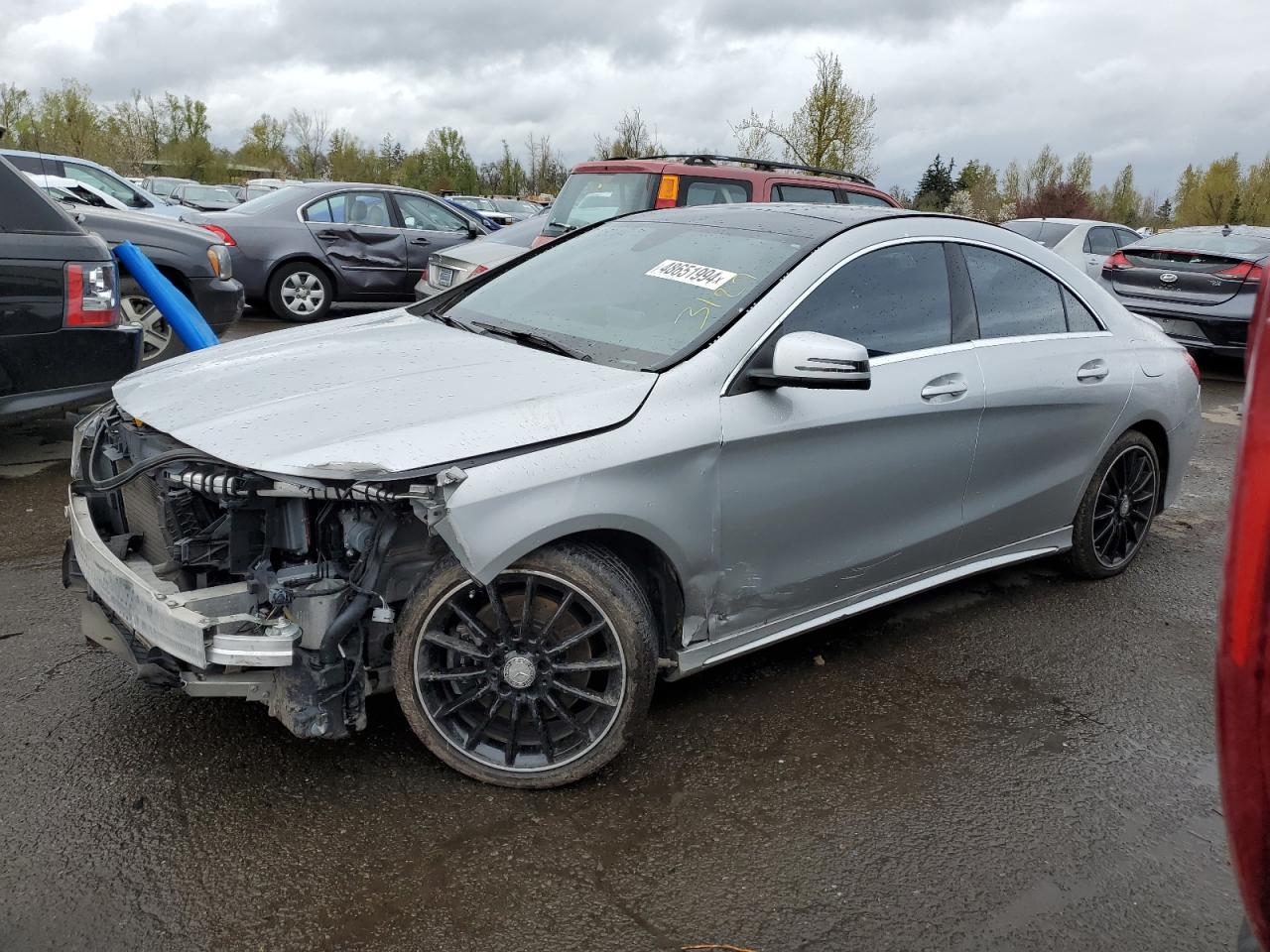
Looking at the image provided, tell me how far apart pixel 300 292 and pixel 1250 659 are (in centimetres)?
1110

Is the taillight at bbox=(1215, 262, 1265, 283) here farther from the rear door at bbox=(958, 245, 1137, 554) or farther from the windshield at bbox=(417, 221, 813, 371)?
the windshield at bbox=(417, 221, 813, 371)

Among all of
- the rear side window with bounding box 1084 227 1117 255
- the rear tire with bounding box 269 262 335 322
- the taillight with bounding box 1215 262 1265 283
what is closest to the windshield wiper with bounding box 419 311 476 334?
the rear tire with bounding box 269 262 335 322

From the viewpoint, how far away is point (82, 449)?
11.0 feet

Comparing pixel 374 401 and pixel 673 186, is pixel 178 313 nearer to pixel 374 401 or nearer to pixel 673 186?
pixel 374 401

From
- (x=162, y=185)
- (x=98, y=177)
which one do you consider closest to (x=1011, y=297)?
(x=98, y=177)

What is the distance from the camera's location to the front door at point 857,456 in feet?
10.6

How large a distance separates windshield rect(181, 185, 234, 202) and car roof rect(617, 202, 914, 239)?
21719 mm

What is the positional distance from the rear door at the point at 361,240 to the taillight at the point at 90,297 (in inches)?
240

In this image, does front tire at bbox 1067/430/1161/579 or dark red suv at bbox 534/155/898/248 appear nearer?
front tire at bbox 1067/430/1161/579

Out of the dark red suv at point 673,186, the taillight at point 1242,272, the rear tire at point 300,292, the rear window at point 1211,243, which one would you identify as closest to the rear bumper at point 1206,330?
the taillight at point 1242,272

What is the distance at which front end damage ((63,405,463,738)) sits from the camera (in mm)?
2660

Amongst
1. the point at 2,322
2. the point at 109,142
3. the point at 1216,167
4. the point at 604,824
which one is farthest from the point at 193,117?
the point at 604,824

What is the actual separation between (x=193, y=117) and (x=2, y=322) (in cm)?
5859

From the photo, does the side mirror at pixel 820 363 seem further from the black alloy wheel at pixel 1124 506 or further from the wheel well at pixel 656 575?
the black alloy wheel at pixel 1124 506
